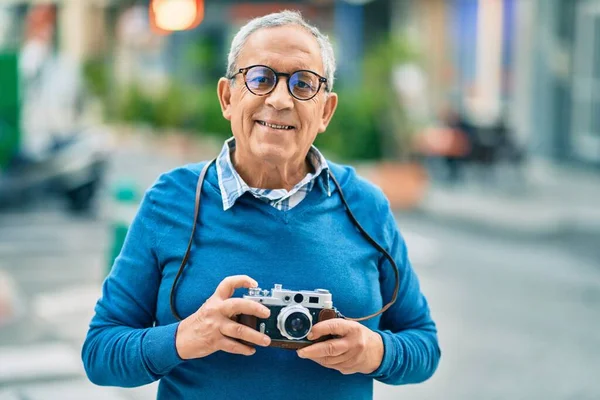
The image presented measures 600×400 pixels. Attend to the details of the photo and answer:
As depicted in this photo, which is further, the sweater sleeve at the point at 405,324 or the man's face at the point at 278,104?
the sweater sleeve at the point at 405,324

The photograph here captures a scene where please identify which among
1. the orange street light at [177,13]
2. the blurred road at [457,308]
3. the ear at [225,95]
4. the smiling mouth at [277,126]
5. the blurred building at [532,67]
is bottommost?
the blurred road at [457,308]

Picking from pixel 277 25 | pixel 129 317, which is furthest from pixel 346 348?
pixel 277 25

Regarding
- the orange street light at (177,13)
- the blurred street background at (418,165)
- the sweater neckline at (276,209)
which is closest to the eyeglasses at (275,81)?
the sweater neckline at (276,209)

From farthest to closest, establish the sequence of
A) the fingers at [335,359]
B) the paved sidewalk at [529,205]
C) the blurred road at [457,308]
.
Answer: the paved sidewalk at [529,205]
the blurred road at [457,308]
the fingers at [335,359]

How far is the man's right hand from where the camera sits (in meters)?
2.10

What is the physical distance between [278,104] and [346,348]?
573 millimetres

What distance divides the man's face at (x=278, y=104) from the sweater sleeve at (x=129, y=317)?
31 cm

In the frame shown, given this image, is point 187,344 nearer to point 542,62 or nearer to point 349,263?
point 349,263

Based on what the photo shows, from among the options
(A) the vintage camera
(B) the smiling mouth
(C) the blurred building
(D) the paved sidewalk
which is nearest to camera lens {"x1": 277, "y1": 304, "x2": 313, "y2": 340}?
(A) the vintage camera

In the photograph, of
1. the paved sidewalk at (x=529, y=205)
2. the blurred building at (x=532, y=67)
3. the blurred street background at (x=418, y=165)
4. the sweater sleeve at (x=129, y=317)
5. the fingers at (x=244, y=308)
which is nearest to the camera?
the fingers at (x=244, y=308)

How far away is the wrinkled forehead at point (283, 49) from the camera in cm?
232

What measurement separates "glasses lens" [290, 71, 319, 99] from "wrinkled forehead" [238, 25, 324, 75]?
2 centimetres

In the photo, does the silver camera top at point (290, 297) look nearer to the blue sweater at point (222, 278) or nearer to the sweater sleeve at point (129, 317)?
the blue sweater at point (222, 278)

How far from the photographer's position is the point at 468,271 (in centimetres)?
989
